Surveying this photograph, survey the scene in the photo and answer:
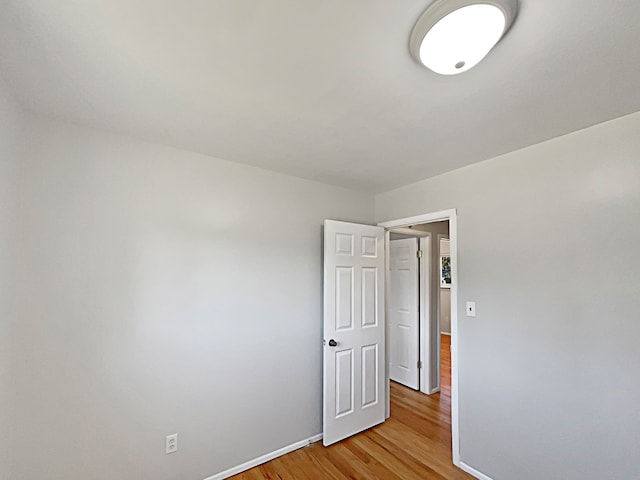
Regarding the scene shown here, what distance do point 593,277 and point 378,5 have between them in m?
1.85

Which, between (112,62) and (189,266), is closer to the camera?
(112,62)

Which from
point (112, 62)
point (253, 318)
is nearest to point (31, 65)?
point (112, 62)

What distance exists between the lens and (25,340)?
62.5 inches

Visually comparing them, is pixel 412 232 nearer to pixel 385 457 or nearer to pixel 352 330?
pixel 352 330

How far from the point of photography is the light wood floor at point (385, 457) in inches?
86.5

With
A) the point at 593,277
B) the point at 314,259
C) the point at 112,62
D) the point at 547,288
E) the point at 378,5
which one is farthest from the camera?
the point at 314,259

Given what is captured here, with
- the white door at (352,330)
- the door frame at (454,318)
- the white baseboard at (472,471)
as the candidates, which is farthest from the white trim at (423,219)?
the white baseboard at (472,471)

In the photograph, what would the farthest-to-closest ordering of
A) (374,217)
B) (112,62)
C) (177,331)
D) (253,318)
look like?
(374,217)
(253,318)
(177,331)
(112,62)

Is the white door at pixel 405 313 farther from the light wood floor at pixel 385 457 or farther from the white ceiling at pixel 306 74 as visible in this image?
the white ceiling at pixel 306 74

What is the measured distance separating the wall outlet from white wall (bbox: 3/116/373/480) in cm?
3

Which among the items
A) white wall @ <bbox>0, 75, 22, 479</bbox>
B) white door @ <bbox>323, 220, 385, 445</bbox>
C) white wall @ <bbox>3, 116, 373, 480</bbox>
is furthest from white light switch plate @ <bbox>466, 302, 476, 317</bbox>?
white wall @ <bbox>0, 75, 22, 479</bbox>

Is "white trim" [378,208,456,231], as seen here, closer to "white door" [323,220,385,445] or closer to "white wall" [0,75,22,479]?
"white door" [323,220,385,445]

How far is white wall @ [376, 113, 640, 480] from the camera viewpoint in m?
1.60

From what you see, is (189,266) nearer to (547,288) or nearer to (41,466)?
(41,466)
